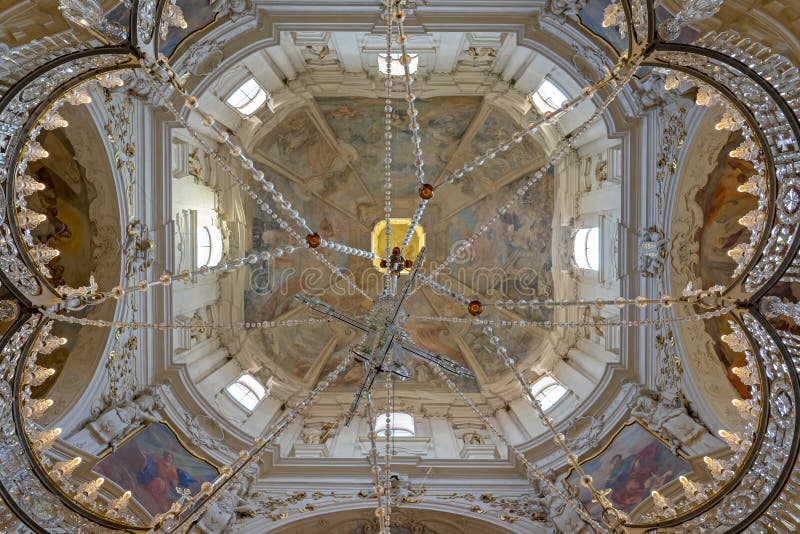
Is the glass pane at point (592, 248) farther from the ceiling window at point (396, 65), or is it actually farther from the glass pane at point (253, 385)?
the glass pane at point (253, 385)

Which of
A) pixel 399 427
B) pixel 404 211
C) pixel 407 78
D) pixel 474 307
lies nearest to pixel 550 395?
pixel 399 427

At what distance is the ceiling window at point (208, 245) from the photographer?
41.4 feet

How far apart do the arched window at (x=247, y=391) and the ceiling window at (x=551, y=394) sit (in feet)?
20.9

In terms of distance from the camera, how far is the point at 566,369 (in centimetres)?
1341

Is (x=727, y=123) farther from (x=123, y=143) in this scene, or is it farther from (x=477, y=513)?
(x=123, y=143)

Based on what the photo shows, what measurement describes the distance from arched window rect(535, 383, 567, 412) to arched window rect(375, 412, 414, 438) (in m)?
2.98

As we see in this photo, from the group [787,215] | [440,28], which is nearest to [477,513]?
[787,215]

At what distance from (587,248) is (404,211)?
582cm

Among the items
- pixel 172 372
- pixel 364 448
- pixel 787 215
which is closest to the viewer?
pixel 787 215

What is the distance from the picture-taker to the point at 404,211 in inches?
680

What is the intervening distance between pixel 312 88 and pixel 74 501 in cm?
984

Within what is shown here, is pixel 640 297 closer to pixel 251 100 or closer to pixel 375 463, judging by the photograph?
pixel 375 463

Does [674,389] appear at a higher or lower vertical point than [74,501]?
higher

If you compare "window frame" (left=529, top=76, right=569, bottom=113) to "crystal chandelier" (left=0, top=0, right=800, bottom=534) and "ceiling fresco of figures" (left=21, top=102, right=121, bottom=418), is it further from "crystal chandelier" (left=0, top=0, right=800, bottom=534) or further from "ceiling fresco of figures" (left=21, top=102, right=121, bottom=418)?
"ceiling fresco of figures" (left=21, top=102, right=121, bottom=418)
